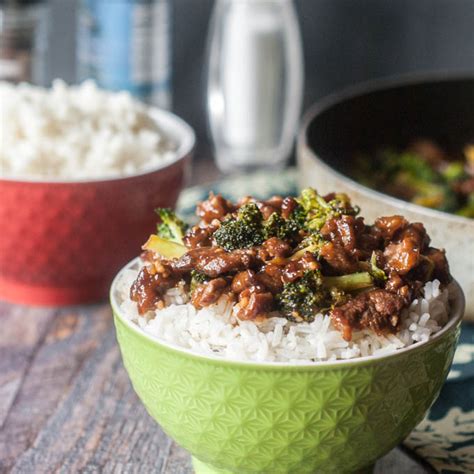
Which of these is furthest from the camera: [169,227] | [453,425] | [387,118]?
[387,118]

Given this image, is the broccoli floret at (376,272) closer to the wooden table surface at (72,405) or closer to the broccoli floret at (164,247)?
the broccoli floret at (164,247)

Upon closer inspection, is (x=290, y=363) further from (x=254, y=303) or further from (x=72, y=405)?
(x=72, y=405)

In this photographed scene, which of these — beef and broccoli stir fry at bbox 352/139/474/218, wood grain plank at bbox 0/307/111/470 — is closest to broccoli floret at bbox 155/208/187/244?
wood grain plank at bbox 0/307/111/470

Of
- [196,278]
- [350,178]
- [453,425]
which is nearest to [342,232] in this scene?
[196,278]

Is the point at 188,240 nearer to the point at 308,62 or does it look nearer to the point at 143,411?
the point at 143,411

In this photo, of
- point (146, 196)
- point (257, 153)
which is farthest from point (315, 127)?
point (257, 153)

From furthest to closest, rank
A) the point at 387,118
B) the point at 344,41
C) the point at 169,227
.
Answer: the point at 344,41 < the point at 387,118 < the point at 169,227

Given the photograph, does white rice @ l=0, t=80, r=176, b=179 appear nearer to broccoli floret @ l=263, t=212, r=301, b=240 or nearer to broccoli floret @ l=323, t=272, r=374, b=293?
broccoli floret @ l=263, t=212, r=301, b=240

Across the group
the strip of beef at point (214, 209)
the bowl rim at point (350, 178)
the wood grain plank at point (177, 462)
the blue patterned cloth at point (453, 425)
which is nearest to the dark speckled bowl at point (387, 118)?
the bowl rim at point (350, 178)
